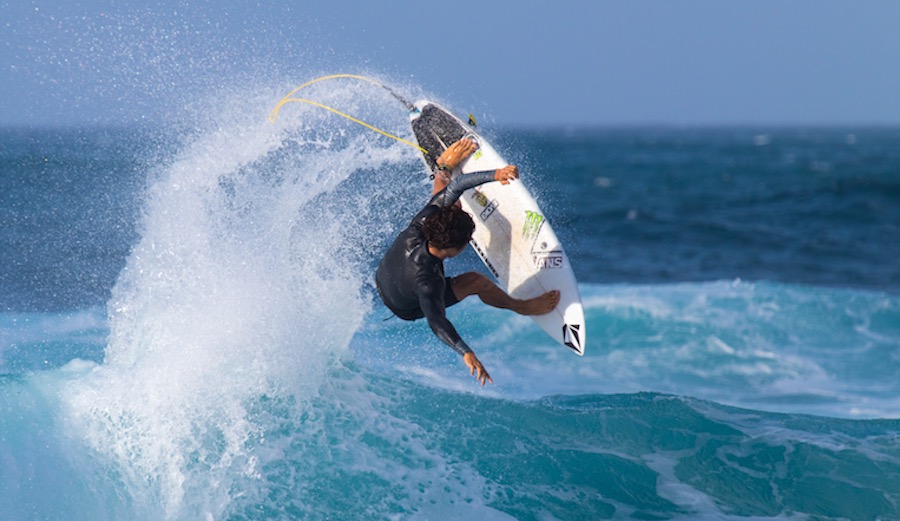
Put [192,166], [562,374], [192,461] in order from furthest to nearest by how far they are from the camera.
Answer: [562,374], [192,166], [192,461]

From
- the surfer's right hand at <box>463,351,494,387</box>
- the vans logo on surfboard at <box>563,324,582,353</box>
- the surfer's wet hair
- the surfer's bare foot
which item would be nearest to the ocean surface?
the vans logo on surfboard at <box>563,324,582,353</box>

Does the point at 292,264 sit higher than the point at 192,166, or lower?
lower

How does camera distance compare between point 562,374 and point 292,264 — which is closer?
point 292,264

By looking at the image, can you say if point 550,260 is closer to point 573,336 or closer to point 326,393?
→ point 573,336

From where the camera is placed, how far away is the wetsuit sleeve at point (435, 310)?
589 cm

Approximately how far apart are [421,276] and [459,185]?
0.72m

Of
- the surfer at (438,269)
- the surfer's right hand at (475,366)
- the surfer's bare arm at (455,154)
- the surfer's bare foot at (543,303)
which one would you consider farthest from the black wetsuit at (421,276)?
the surfer's bare foot at (543,303)

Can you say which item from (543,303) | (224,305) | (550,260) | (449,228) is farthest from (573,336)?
(224,305)

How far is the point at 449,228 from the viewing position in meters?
5.89

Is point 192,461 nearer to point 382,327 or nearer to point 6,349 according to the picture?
point 6,349

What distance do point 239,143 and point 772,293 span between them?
950 centimetres

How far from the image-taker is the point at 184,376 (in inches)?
262

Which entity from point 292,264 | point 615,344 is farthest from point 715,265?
point 292,264

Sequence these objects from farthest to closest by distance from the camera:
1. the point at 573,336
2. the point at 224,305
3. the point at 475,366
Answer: the point at 573,336
the point at 224,305
the point at 475,366
